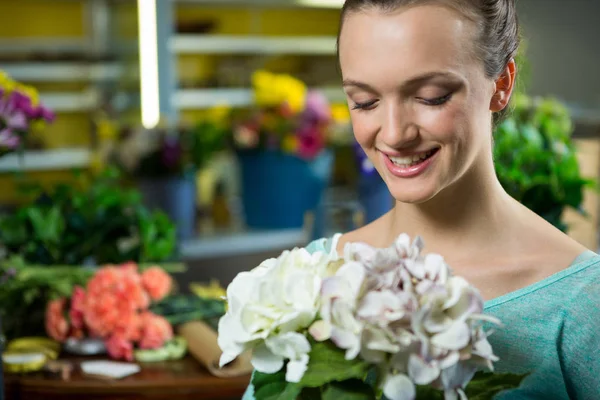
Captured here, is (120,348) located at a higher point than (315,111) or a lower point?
lower

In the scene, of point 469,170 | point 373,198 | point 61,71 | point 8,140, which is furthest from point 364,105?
point 61,71

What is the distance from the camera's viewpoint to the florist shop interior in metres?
1.97

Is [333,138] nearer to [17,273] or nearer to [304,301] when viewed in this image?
[17,273]

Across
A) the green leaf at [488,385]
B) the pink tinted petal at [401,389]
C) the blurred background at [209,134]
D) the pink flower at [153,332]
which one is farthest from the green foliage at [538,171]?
the pink tinted petal at [401,389]

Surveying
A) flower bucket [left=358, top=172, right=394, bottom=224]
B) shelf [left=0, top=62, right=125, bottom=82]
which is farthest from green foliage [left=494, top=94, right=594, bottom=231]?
shelf [left=0, top=62, right=125, bottom=82]

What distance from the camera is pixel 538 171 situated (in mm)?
1998

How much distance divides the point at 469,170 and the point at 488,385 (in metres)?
0.36

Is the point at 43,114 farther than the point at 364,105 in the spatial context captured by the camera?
Yes

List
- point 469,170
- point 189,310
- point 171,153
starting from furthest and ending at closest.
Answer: point 171,153, point 189,310, point 469,170

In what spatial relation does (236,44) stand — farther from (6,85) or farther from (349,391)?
(349,391)

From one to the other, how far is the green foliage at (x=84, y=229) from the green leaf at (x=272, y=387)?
4.77 ft

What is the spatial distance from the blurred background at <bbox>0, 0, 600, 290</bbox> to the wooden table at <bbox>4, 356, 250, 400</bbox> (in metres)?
0.39

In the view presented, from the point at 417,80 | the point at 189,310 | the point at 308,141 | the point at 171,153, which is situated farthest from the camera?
the point at 308,141

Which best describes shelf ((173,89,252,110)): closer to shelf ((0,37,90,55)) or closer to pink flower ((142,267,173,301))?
shelf ((0,37,90,55))
